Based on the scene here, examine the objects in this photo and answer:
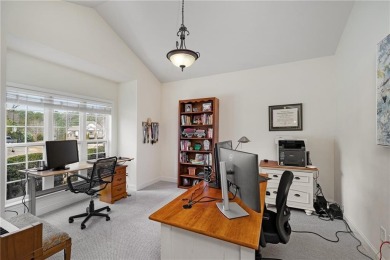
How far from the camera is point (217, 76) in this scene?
13.1ft

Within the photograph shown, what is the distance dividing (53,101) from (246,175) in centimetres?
349

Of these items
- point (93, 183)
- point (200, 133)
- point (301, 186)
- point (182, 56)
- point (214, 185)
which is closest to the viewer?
point (182, 56)

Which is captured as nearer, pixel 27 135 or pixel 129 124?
pixel 27 135

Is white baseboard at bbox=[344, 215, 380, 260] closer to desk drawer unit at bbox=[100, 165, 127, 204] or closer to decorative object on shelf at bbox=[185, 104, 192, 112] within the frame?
decorative object on shelf at bbox=[185, 104, 192, 112]

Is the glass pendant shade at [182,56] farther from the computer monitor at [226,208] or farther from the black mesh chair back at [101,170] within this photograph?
the black mesh chair back at [101,170]

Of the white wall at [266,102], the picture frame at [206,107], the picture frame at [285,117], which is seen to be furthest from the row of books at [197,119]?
the picture frame at [285,117]

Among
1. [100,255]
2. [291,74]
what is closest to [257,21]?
[291,74]

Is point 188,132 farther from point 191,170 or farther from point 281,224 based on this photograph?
point 281,224

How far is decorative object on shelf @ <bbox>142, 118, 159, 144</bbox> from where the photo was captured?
4.08 meters

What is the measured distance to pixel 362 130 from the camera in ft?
6.73

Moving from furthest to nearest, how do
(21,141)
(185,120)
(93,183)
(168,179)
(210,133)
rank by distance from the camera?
(168,179) < (185,120) < (210,133) < (21,141) < (93,183)

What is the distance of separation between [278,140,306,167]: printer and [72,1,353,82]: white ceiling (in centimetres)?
165

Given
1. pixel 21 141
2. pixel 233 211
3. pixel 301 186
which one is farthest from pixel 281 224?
pixel 21 141

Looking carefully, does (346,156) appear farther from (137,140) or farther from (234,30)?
(137,140)
